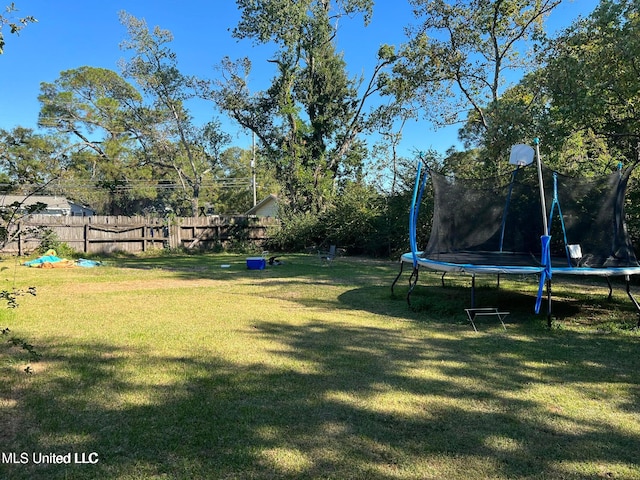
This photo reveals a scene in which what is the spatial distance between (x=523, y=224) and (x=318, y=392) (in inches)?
226

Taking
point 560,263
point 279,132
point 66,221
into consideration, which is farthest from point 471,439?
point 279,132

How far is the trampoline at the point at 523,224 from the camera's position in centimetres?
595

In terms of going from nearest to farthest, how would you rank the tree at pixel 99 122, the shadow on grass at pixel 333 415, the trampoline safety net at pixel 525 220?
the shadow on grass at pixel 333 415 → the trampoline safety net at pixel 525 220 → the tree at pixel 99 122

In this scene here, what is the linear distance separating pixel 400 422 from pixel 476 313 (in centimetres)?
330


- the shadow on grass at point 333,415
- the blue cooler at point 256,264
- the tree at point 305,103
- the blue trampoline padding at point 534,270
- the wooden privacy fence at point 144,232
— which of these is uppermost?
the tree at point 305,103

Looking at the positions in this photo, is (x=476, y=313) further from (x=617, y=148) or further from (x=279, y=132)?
(x=279, y=132)

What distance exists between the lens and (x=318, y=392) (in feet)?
10.0

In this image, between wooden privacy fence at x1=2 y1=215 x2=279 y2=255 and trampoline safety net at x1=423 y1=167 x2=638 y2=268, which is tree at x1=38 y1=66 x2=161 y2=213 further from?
trampoline safety net at x1=423 y1=167 x2=638 y2=268

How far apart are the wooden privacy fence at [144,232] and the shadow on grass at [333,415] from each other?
12.5 metres

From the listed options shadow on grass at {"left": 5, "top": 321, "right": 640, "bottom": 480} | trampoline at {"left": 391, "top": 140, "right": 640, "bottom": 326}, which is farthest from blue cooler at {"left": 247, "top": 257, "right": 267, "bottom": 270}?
shadow on grass at {"left": 5, "top": 321, "right": 640, "bottom": 480}

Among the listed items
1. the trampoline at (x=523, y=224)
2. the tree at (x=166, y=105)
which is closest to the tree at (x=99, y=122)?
the tree at (x=166, y=105)

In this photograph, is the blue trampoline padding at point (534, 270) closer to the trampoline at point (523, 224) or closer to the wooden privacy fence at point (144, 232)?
the trampoline at point (523, 224)

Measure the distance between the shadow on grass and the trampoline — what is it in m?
2.18

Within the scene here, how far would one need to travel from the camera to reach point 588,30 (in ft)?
28.6
